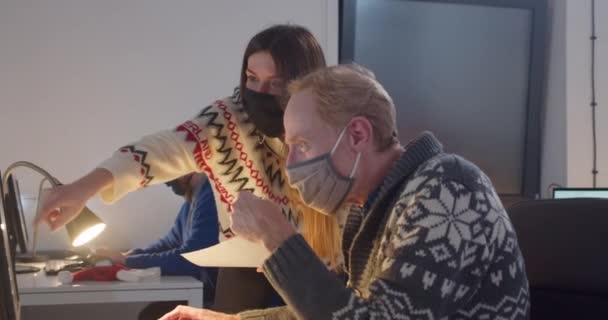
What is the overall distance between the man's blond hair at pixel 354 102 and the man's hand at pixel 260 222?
0.15 meters

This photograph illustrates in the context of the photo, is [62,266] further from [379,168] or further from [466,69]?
[466,69]

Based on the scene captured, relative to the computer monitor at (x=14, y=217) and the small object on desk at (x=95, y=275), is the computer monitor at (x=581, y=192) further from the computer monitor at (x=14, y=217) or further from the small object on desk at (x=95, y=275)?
the computer monitor at (x=14, y=217)

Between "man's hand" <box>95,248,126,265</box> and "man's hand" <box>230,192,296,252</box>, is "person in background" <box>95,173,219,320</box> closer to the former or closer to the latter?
"man's hand" <box>95,248,126,265</box>

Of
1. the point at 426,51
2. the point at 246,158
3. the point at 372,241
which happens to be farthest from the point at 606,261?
the point at 426,51

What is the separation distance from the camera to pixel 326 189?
3.53ft

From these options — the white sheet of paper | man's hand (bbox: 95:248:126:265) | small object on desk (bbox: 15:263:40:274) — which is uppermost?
the white sheet of paper

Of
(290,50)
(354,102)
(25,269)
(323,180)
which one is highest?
(290,50)

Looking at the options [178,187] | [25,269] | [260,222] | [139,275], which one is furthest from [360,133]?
[178,187]

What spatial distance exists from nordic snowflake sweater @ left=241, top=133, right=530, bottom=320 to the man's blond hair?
7 cm

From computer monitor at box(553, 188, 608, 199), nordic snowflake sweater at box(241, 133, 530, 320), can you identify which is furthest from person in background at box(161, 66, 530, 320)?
computer monitor at box(553, 188, 608, 199)

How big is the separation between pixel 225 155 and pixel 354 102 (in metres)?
0.54

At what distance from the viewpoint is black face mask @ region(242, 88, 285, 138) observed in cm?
144

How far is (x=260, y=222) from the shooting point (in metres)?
0.99

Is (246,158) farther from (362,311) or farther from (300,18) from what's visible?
(300,18)
